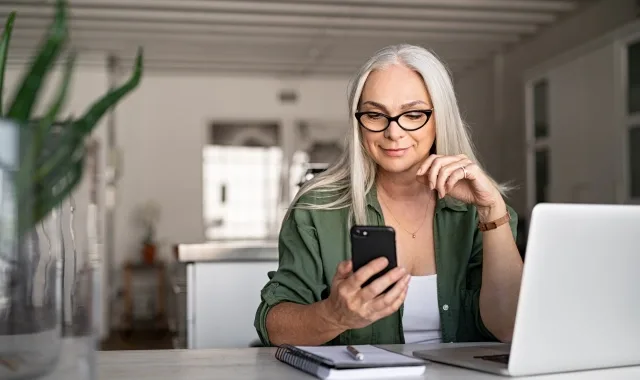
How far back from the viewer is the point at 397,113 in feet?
6.37

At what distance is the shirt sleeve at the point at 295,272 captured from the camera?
1826mm

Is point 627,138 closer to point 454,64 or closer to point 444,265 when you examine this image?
point 444,265

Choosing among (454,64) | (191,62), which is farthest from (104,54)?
(454,64)

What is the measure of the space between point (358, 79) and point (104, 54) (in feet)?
24.0

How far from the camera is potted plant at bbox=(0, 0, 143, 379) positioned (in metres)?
0.94

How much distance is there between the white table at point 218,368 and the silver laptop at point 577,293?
0.09 ft

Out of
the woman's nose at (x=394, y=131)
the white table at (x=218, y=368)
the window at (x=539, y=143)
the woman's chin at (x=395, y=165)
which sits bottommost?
the white table at (x=218, y=368)

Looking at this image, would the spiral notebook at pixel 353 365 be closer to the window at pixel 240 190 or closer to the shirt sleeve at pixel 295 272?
the shirt sleeve at pixel 295 272

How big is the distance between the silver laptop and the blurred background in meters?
2.06

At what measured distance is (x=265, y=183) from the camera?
10367 millimetres

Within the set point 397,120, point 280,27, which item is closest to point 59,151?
point 397,120

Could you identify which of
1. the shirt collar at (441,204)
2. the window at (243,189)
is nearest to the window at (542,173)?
the window at (243,189)

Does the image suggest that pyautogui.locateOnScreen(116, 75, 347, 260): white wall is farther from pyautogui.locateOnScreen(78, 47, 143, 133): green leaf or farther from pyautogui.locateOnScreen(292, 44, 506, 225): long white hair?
pyautogui.locateOnScreen(78, 47, 143, 133): green leaf

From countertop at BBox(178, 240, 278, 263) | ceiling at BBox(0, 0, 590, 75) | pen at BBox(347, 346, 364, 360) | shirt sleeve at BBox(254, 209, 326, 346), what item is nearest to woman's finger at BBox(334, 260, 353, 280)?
pen at BBox(347, 346, 364, 360)
